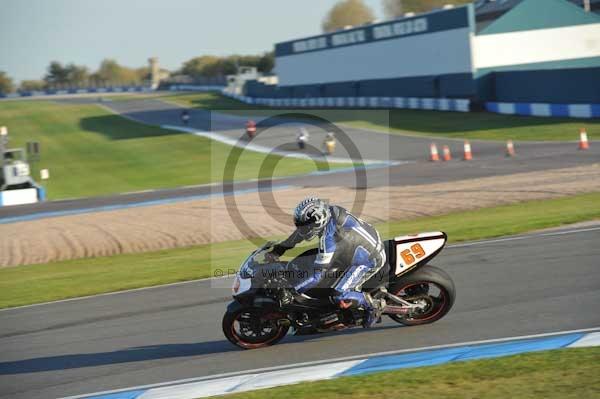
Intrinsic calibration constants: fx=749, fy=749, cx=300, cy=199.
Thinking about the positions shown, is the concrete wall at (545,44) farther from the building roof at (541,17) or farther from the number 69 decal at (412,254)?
the number 69 decal at (412,254)

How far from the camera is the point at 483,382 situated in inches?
280

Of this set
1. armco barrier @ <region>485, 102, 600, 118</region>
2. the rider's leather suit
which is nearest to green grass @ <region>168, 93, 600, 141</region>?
armco barrier @ <region>485, 102, 600, 118</region>

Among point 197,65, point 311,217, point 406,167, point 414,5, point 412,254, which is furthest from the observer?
point 197,65

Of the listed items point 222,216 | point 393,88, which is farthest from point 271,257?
point 393,88

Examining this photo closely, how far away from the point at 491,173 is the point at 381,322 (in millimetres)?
18860

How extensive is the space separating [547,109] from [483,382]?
1542 inches

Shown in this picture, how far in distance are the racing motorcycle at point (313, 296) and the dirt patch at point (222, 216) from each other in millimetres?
9720

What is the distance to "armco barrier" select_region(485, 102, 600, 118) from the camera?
40322 mm

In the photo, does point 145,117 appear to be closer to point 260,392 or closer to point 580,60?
point 580,60

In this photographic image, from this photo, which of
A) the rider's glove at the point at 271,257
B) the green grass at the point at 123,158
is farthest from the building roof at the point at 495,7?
the rider's glove at the point at 271,257

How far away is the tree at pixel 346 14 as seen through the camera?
157 meters

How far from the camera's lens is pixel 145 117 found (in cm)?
8031

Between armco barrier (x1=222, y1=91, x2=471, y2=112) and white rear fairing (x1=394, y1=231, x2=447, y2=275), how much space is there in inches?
1717

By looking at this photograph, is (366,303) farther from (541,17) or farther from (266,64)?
(266,64)
